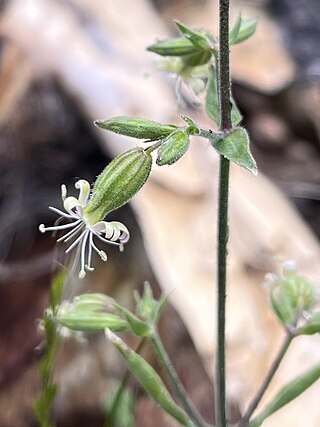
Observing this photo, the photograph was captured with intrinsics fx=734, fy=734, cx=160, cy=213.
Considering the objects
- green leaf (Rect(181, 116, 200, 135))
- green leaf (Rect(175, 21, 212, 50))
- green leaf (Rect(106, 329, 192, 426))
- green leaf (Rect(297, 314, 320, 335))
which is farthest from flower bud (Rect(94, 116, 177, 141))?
green leaf (Rect(297, 314, 320, 335))

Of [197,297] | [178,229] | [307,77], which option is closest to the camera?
[197,297]

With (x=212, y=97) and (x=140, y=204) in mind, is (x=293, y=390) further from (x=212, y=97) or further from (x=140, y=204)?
(x=140, y=204)

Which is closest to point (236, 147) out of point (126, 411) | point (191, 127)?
point (191, 127)

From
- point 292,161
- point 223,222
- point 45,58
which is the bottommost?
point 292,161

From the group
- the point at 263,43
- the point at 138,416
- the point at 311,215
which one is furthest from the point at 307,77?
the point at 138,416

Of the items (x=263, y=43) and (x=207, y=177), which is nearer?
(x=207, y=177)

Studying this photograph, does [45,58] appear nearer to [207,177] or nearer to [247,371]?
Answer: [207,177]
